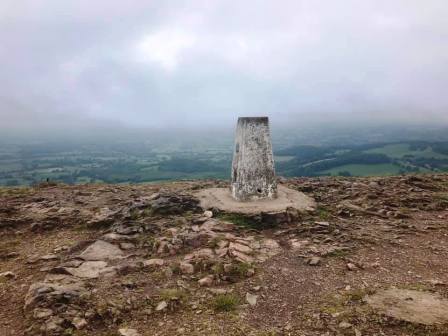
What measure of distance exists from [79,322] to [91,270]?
2.63 meters

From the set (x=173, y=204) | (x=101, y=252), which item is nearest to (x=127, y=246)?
(x=101, y=252)

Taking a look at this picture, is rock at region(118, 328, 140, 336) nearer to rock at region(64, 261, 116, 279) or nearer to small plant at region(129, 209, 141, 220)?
rock at region(64, 261, 116, 279)

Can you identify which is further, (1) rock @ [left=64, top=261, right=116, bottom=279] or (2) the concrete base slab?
(2) the concrete base slab

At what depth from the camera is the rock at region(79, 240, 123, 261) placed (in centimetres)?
1196

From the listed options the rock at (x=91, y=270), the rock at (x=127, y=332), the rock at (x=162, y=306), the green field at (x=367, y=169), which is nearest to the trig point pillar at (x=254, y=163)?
the rock at (x=91, y=270)

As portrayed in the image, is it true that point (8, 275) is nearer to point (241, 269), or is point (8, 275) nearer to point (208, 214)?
point (241, 269)

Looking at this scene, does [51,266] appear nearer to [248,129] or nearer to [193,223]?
[193,223]

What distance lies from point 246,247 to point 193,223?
294 cm

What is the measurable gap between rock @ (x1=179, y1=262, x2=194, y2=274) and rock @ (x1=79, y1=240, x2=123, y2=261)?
232cm

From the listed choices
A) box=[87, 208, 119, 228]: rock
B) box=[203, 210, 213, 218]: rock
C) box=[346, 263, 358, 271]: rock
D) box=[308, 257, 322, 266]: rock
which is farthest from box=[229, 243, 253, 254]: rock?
box=[87, 208, 119, 228]: rock

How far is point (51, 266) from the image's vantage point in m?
11.5

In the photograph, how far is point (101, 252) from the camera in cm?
1230

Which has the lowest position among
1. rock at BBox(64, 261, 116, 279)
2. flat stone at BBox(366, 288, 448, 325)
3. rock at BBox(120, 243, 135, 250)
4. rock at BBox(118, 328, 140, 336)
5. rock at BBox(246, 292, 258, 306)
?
rock at BBox(118, 328, 140, 336)

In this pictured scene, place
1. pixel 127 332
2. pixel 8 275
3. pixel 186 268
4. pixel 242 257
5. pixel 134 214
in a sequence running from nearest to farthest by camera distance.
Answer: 1. pixel 127 332
2. pixel 186 268
3. pixel 8 275
4. pixel 242 257
5. pixel 134 214
